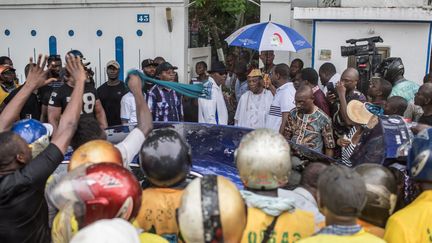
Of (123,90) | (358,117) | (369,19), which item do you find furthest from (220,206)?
(369,19)

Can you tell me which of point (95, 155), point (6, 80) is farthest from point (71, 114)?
point (6, 80)

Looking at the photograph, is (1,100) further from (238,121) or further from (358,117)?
(358,117)

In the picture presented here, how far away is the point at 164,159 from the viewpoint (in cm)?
234

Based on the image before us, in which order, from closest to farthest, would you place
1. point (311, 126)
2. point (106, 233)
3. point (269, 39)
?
1. point (106, 233)
2. point (311, 126)
3. point (269, 39)

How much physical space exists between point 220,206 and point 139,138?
1205 millimetres

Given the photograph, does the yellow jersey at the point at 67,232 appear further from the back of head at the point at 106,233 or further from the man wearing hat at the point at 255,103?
the man wearing hat at the point at 255,103

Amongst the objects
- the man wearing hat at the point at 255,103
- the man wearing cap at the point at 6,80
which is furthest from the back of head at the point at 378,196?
the man wearing cap at the point at 6,80

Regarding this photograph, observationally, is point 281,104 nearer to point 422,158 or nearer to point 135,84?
point 135,84

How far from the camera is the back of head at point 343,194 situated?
2029 mm

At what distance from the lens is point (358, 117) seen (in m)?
4.57

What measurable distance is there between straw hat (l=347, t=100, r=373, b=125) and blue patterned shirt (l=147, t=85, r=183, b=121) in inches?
92.0

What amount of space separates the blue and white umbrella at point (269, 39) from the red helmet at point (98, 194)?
545 centimetres

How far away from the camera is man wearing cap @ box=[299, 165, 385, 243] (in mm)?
2027

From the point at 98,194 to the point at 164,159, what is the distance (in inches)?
19.4
